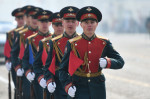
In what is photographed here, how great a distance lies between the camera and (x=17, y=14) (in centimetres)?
855

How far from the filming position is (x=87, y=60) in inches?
182

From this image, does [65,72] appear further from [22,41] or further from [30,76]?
[22,41]

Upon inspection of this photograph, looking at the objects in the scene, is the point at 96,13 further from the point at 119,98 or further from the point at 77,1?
the point at 77,1

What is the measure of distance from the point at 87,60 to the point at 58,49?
109 cm

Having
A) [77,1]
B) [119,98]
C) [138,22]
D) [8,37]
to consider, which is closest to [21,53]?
[8,37]

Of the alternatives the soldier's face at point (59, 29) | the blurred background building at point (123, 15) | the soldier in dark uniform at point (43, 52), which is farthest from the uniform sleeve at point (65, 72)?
the blurred background building at point (123, 15)

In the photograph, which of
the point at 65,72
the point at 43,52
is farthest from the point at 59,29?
the point at 65,72

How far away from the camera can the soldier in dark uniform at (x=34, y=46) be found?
6602mm

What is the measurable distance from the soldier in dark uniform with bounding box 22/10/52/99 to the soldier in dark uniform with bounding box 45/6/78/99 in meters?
0.97

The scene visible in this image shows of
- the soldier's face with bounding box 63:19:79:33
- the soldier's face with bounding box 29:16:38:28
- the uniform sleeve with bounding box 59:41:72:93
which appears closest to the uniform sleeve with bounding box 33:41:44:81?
the soldier's face with bounding box 63:19:79:33

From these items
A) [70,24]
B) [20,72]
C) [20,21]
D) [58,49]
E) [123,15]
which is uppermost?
[70,24]

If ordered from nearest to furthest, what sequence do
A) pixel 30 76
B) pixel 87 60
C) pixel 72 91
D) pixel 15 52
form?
1. pixel 72 91
2. pixel 87 60
3. pixel 30 76
4. pixel 15 52

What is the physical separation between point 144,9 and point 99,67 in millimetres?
48946

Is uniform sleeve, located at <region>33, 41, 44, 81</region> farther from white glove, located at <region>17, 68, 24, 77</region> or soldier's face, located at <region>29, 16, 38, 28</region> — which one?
soldier's face, located at <region>29, 16, 38, 28</region>
